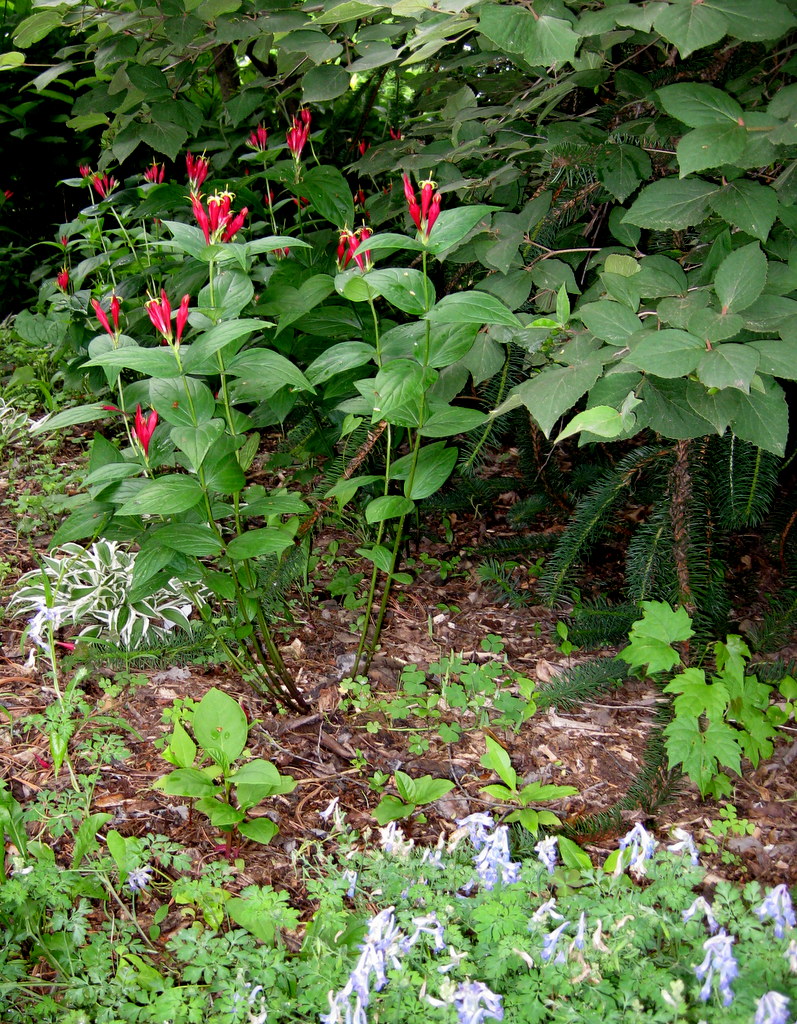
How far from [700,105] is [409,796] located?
1.49m

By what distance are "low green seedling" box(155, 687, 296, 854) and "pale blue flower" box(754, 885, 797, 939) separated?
0.93 meters

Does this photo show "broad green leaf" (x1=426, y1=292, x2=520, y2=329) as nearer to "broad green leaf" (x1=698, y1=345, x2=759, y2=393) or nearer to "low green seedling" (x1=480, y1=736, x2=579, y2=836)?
"broad green leaf" (x1=698, y1=345, x2=759, y2=393)

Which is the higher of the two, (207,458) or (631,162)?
(631,162)

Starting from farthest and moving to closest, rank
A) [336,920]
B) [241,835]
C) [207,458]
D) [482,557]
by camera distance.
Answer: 1. [482,557]
2. [241,835]
3. [207,458]
4. [336,920]

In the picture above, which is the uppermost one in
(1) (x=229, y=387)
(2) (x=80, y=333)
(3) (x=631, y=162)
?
(3) (x=631, y=162)

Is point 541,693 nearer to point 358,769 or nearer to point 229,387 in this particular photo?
point 358,769

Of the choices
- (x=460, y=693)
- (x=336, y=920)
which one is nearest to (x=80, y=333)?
(x=460, y=693)

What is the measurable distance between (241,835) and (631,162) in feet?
5.61

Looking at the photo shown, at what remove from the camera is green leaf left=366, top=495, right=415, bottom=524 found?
1847mm

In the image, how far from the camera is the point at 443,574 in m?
2.78

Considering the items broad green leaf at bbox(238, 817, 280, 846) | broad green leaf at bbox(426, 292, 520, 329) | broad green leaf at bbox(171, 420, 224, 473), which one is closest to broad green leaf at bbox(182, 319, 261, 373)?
broad green leaf at bbox(171, 420, 224, 473)

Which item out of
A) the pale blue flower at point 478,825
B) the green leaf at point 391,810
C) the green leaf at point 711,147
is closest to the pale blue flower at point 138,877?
the green leaf at point 391,810

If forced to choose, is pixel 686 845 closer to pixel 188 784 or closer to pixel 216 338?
pixel 188 784

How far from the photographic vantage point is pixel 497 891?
1.51 meters
